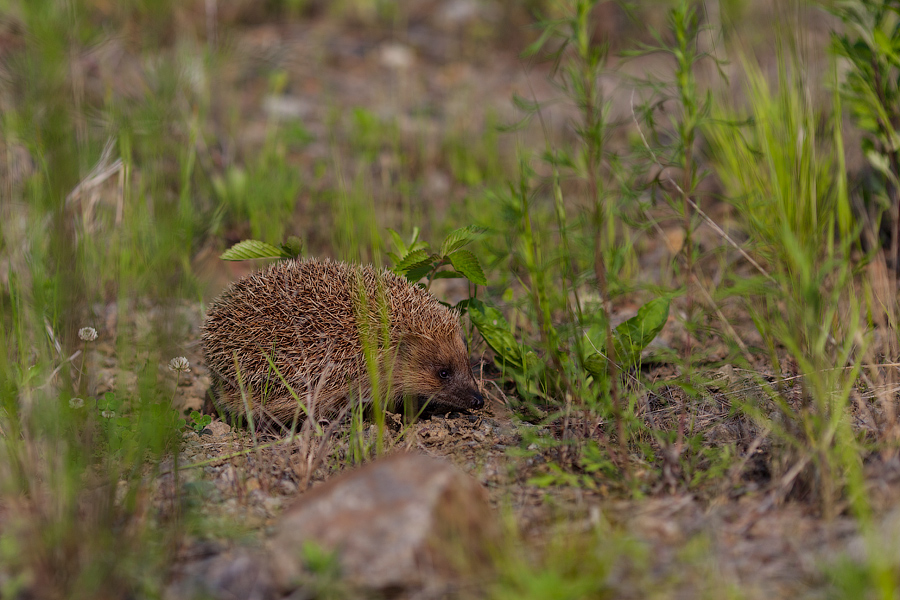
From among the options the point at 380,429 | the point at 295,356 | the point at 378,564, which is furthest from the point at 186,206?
the point at 378,564

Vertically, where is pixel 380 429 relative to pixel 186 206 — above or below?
below

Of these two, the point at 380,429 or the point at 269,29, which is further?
the point at 269,29

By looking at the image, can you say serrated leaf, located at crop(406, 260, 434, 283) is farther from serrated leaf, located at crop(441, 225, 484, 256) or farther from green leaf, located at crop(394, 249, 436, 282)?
serrated leaf, located at crop(441, 225, 484, 256)

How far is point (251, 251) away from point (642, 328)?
207 cm

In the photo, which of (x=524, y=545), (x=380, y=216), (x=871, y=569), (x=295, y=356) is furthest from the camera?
(x=380, y=216)

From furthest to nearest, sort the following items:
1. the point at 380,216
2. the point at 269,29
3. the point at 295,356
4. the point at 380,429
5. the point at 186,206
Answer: the point at 269,29 → the point at 380,216 → the point at 186,206 → the point at 295,356 → the point at 380,429

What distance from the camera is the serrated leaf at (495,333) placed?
3910 millimetres

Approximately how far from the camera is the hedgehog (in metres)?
3.93

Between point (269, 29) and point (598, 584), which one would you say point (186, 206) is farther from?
point (269, 29)

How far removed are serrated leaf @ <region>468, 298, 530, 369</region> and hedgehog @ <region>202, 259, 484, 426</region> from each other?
261 mm

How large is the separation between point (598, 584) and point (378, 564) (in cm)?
65

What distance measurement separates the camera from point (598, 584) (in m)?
2.16

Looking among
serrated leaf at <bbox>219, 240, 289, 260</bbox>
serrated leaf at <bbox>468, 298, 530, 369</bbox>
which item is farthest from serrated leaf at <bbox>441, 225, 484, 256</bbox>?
serrated leaf at <bbox>219, 240, 289, 260</bbox>

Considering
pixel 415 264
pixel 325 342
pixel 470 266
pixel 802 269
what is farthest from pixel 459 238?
pixel 802 269
